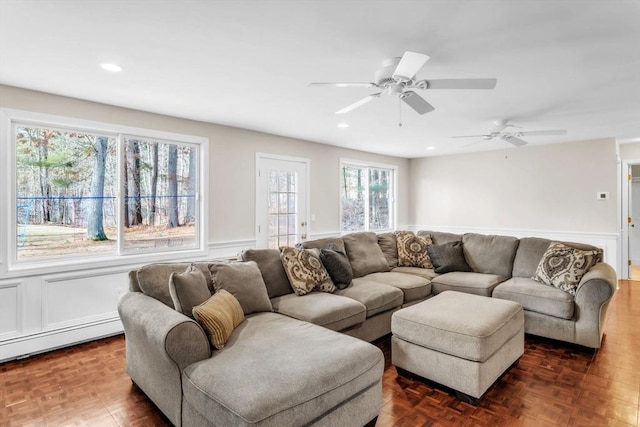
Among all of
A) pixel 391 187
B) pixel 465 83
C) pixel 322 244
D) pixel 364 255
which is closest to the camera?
pixel 465 83

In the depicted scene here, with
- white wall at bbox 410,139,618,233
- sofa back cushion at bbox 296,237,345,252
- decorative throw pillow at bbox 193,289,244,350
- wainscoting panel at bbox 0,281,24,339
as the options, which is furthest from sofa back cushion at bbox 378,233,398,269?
wainscoting panel at bbox 0,281,24,339

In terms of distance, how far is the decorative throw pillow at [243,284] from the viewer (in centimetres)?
249

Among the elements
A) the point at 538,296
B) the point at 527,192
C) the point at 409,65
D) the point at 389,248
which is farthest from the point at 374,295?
the point at 527,192

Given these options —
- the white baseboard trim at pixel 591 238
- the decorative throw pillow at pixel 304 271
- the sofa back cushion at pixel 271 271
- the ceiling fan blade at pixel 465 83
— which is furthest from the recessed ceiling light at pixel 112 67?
the white baseboard trim at pixel 591 238

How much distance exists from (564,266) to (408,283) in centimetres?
150

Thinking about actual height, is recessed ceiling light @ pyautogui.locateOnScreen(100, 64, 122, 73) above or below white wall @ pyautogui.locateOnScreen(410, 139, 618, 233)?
above

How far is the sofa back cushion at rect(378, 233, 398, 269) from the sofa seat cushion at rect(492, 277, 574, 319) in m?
1.24

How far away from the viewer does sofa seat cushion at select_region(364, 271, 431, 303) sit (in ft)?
11.6

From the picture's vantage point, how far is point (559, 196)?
5.80 meters

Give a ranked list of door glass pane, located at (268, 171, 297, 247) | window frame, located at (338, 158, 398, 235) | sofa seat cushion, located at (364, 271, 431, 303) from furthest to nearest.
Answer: window frame, located at (338, 158, 398, 235), door glass pane, located at (268, 171, 297, 247), sofa seat cushion, located at (364, 271, 431, 303)

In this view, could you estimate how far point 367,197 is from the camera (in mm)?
6863

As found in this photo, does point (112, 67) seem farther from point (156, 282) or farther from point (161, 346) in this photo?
point (161, 346)

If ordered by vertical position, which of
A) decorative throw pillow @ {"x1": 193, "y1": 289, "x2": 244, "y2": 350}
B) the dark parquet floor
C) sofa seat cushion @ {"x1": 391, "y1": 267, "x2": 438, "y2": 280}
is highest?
decorative throw pillow @ {"x1": 193, "y1": 289, "x2": 244, "y2": 350}

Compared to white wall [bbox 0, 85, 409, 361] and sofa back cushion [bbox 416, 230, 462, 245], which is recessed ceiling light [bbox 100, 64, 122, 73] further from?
sofa back cushion [bbox 416, 230, 462, 245]
